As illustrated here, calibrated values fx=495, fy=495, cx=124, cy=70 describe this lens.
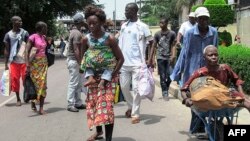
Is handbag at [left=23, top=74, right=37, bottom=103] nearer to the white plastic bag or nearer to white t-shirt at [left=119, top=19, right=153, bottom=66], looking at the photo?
white t-shirt at [left=119, top=19, right=153, bottom=66]

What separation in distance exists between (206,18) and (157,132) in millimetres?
1929

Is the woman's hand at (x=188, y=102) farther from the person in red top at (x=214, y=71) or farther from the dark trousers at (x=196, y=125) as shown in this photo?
the dark trousers at (x=196, y=125)

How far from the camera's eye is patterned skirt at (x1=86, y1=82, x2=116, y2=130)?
619 cm

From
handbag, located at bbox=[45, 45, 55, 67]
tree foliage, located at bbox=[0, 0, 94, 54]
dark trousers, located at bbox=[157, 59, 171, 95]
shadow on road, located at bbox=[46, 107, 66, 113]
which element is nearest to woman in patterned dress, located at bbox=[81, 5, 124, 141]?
handbag, located at bbox=[45, 45, 55, 67]

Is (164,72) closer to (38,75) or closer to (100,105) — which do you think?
(38,75)

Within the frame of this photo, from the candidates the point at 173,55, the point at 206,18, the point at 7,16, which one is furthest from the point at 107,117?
the point at 7,16

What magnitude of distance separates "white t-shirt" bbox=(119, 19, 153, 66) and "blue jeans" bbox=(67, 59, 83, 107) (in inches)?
51.9

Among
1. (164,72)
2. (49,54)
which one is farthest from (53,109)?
(164,72)

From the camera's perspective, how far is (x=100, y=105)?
6.20 m

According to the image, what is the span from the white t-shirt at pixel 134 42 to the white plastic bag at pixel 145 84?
0.51 ft

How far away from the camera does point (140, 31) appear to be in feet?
27.3

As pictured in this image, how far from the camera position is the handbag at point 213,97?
17.0 feet

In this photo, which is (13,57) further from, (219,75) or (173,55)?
(219,75)

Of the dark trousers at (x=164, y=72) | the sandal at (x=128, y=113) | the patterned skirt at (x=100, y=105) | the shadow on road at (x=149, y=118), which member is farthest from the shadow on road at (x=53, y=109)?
the patterned skirt at (x=100, y=105)
